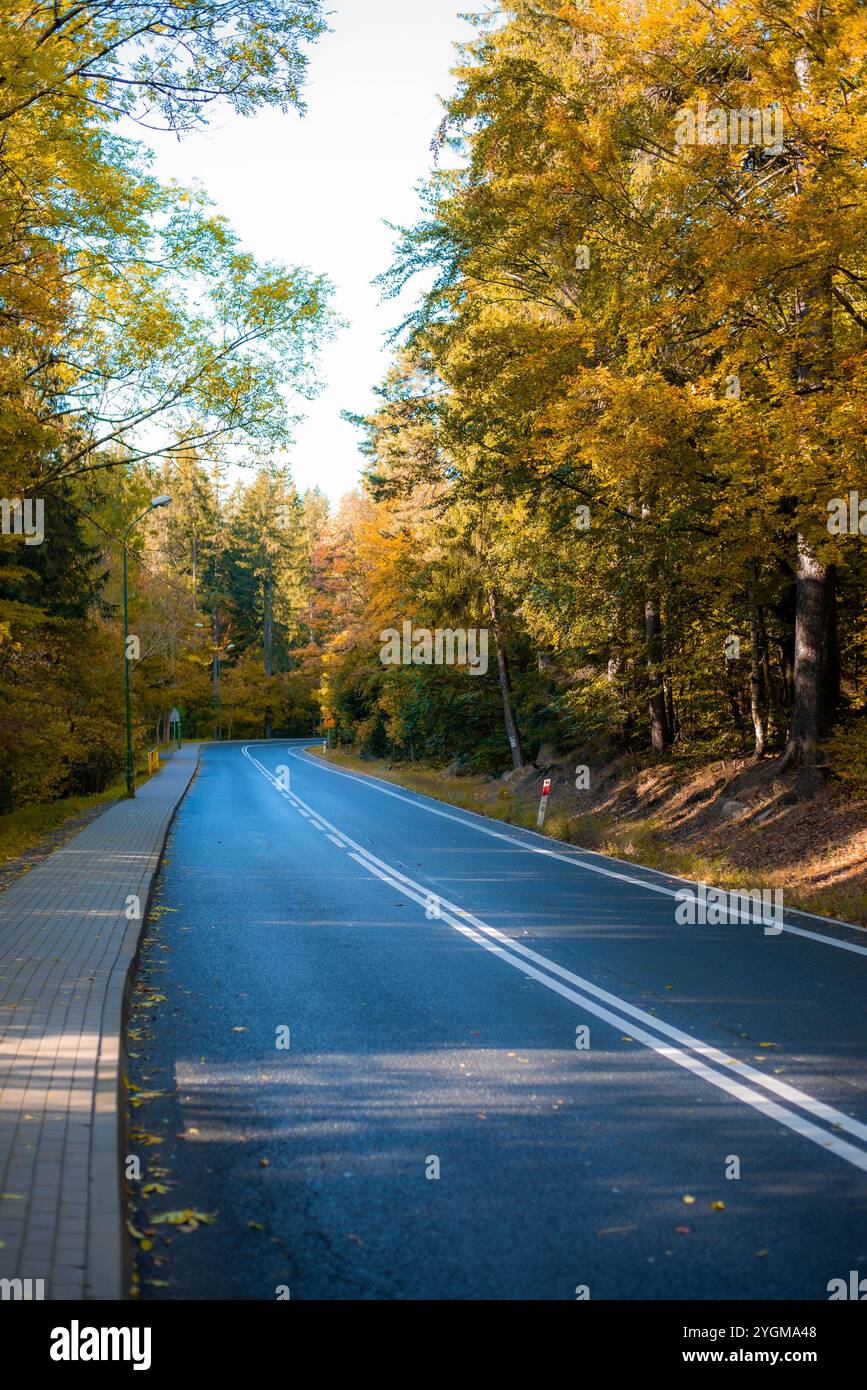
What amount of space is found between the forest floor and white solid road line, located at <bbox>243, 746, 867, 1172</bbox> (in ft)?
12.9

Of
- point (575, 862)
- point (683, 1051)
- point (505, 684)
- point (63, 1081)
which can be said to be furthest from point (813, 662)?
point (505, 684)

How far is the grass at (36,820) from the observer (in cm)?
1845

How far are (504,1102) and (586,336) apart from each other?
1107 cm

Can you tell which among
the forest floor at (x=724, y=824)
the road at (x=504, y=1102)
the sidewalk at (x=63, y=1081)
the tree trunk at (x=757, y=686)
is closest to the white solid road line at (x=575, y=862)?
the road at (x=504, y=1102)

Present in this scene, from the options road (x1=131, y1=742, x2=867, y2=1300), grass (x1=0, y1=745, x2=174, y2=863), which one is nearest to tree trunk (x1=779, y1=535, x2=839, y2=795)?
road (x1=131, y1=742, x2=867, y2=1300)

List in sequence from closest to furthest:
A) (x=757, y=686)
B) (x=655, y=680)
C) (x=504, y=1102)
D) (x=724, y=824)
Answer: (x=504, y=1102) → (x=724, y=824) → (x=757, y=686) → (x=655, y=680)

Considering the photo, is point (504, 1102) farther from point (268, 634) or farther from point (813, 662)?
point (268, 634)

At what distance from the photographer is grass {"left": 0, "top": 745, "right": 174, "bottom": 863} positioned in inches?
727

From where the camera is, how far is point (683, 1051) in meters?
6.49

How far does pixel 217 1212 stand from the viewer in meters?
4.47

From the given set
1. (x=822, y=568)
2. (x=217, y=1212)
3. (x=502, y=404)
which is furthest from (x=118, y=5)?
(x=217, y=1212)

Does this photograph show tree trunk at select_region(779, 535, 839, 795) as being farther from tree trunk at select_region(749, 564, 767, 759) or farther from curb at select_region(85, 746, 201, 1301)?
curb at select_region(85, 746, 201, 1301)

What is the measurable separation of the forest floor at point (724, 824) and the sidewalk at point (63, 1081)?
7.64 m
